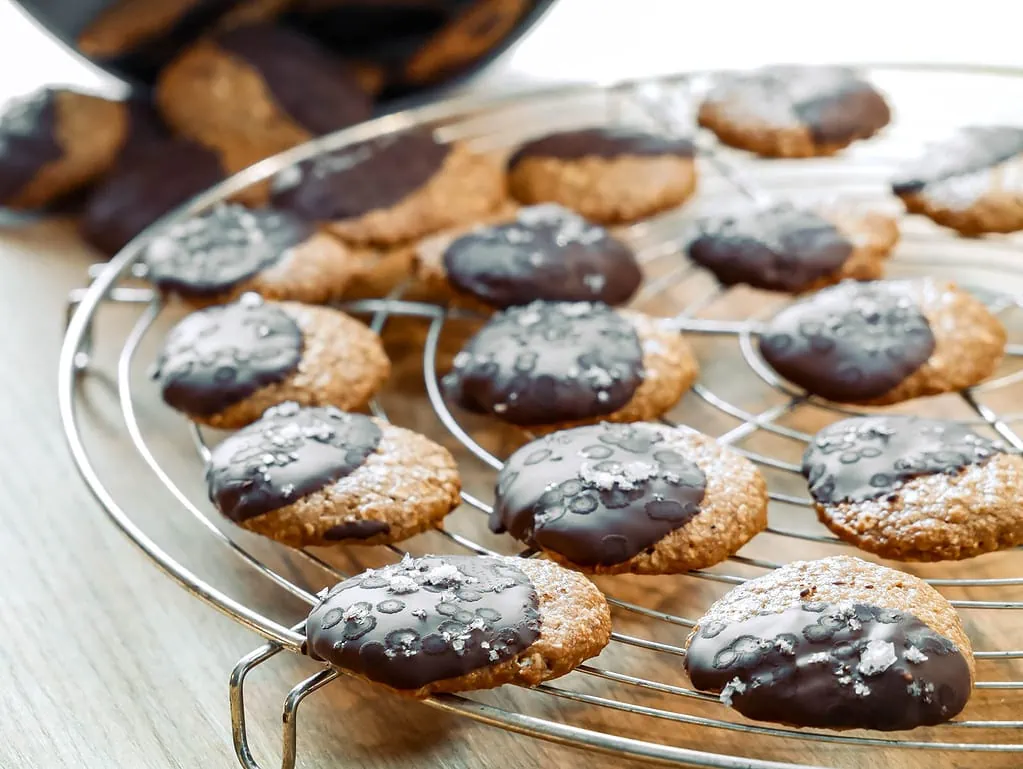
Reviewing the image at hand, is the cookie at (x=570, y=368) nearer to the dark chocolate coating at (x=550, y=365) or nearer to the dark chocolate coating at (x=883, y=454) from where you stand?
the dark chocolate coating at (x=550, y=365)

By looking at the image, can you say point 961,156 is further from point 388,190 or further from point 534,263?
point 388,190

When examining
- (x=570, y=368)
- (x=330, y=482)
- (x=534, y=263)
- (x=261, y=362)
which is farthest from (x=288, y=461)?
(x=534, y=263)

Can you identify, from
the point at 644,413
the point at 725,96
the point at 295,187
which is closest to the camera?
the point at 644,413

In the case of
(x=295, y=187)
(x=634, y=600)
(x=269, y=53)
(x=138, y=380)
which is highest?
(x=269, y=53)

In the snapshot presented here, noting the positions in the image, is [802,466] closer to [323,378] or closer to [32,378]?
[323,378]

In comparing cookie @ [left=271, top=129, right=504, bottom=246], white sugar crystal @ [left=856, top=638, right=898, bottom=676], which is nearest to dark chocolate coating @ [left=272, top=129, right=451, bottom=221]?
cookie @ [left=271, top=129, right=504, bottom=246]

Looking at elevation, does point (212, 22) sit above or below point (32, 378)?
above

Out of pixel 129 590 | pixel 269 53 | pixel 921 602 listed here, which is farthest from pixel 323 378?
pixel 269 53

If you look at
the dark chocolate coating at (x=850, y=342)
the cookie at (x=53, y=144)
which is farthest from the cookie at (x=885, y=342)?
the cookie at (x=53, y=144)
